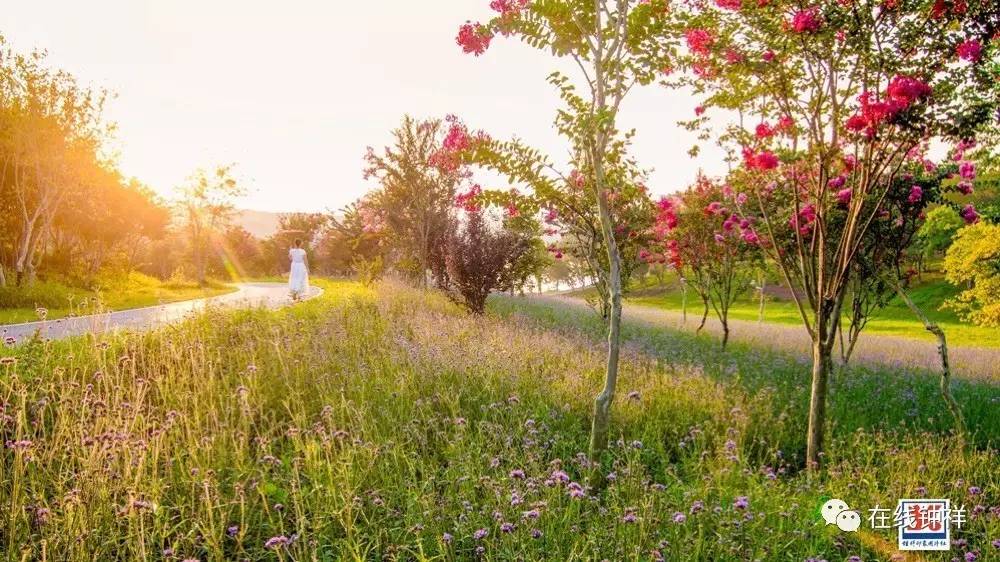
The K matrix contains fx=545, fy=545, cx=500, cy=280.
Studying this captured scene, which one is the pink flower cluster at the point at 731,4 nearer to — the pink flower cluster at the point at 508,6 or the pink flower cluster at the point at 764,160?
the pink flower cluster at the point at 764,160

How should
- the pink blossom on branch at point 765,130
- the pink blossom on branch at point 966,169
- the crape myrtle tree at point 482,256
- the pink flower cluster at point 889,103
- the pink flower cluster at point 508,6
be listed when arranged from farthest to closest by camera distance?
1. the crape myrtle tree at point 482,256
2. the pink blossom on branch at point 966,169
3. the pink blossom on branch at point 765,130
4. the pink flower cluster at point 508,6
5. the pink flower cluster at point 889,103

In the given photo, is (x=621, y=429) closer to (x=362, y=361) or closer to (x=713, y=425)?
(x=713, y=425)

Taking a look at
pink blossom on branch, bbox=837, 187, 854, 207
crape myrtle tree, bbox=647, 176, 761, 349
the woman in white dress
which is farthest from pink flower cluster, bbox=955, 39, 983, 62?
the woman in white dress

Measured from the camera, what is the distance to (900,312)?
42.6m

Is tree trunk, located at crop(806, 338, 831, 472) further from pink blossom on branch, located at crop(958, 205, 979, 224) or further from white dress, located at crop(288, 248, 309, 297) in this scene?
white dress, located at crop(288, 248, 309, 297)

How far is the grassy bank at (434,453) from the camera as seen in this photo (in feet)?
10.9

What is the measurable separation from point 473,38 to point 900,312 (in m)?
49.5

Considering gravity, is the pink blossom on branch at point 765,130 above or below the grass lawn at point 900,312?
above

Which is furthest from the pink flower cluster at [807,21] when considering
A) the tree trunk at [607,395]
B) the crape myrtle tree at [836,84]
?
the tree trunk at [607,395]

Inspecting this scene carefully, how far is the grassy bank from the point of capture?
3330 millimetres

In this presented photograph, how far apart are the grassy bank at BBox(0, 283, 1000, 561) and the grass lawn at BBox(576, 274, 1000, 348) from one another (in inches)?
460

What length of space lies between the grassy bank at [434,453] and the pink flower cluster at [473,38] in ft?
11.0
